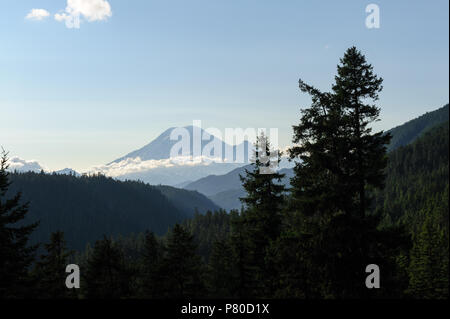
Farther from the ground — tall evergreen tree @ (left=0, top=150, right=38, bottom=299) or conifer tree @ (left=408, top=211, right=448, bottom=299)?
tall evergreen tree @ (left=0, top=150, right=38, bottom=299)

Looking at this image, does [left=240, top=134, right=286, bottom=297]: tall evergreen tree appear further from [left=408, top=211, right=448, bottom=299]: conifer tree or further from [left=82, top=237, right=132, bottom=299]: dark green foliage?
[left=408, top=211, right=448, bottom=299]: conifer tree

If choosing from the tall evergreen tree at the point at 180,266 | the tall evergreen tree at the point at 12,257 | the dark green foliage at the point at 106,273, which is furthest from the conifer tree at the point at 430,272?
the tall evergreen tree at the point at 12,257

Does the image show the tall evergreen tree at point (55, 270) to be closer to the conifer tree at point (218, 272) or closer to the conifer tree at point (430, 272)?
the conifer tree at point (218, 272)

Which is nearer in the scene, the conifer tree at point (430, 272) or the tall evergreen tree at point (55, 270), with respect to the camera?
the tall evergreen tree at point (55, 270)

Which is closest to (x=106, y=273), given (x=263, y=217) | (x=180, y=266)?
(x=180, y=266)

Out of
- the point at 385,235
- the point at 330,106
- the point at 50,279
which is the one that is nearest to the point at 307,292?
the point at 385,235

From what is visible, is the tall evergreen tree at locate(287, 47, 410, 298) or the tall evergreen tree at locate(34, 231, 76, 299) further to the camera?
the tall evergreen tree at locate(34, 231, 76, 299)

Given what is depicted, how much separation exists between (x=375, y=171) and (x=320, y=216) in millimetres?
3552

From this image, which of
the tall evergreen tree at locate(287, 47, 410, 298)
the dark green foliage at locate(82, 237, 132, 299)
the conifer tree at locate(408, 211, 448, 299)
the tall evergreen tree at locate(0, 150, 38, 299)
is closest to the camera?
the tall evergreen tree at locate(287, 47, 410, 298)

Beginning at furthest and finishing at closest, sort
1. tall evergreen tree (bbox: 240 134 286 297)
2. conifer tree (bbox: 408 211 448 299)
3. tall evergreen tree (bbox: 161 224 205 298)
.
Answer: conifer tree (bbox: 408 211 448 299)
tall evergreen tree (bbox: 161 224 205 298)
tall evergreen tree (bbox: 240 134 286 297)

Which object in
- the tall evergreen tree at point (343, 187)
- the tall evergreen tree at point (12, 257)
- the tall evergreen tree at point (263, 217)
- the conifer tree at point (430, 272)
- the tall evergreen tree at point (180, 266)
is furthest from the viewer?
the conifer tree at point (430, 272)

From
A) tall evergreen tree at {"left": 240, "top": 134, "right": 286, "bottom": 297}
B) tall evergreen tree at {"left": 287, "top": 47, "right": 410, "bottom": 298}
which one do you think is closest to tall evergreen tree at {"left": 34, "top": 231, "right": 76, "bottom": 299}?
tall evergreen tree at {"left": 240, "top": 134, "right": 286, "bottom": 297}

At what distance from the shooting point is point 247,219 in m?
27.4

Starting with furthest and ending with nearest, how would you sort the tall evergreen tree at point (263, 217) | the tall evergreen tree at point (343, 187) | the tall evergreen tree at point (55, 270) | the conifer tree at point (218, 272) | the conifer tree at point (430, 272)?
the conifer tree at point (430, 272)
the conifer tree at point (218, 272)
the tall evergreen tree at point (55, 270)
the tall evergreen tree at point (263, 217)
the tall evergreen tree at point (343, 187)
